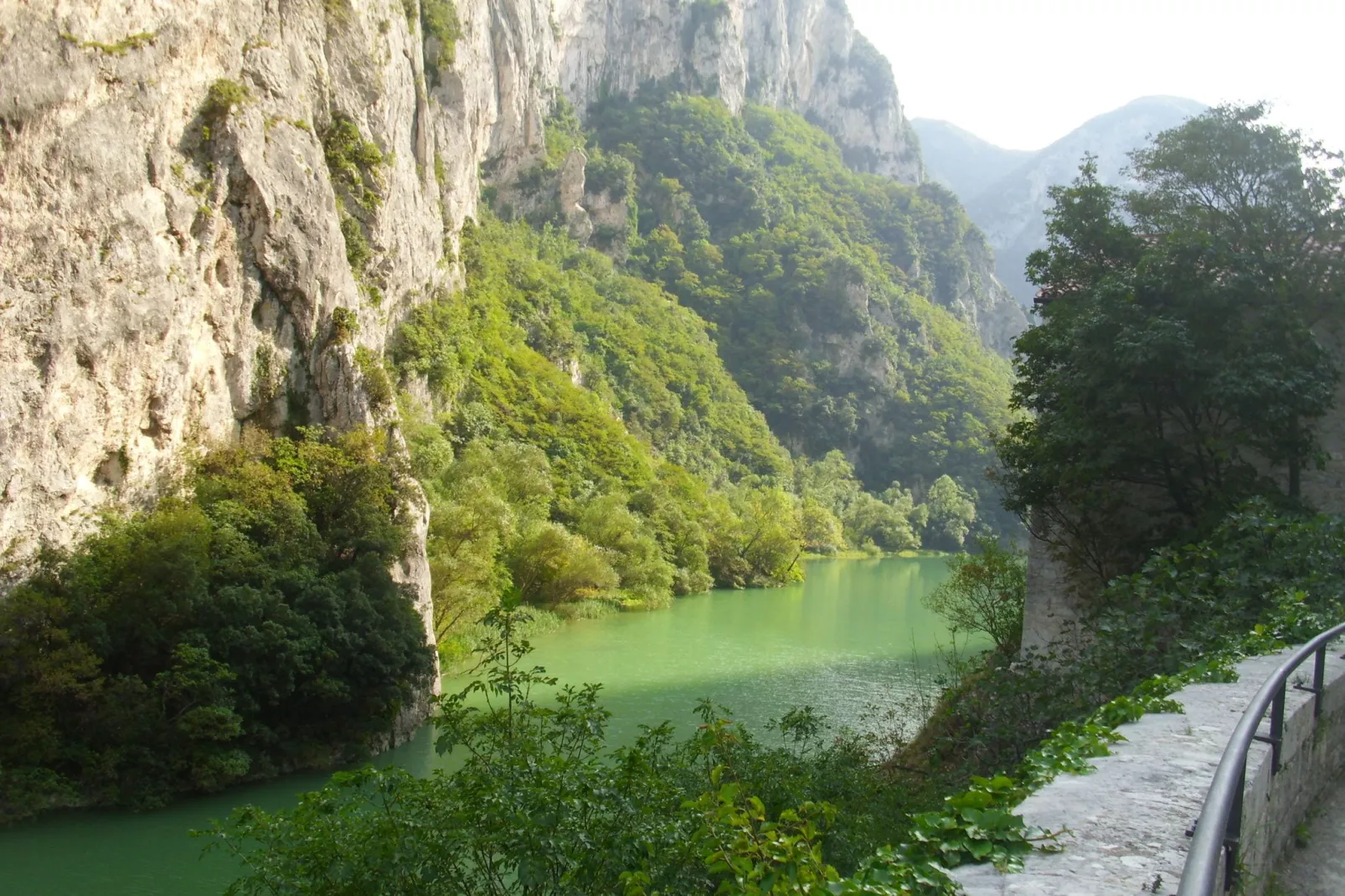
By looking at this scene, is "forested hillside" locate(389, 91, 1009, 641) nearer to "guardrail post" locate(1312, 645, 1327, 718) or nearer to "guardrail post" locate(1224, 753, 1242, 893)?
"guardrail post" locate(1312, 645, 1327, 718)

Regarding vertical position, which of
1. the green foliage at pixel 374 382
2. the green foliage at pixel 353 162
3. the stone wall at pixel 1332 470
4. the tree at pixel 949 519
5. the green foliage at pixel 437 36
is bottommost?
the tree at pixel 949 519

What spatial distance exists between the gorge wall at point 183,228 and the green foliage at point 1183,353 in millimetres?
13409

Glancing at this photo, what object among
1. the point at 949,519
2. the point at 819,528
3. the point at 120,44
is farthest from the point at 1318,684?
the point at 949,519

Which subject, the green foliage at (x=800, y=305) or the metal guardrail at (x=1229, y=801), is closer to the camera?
the metal guardrail at (x=1229, y=801)

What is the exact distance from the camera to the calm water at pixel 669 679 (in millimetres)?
11773

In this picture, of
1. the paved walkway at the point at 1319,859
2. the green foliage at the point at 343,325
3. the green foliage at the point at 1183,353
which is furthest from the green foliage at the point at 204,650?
the paved walkway at the point at 1319,859

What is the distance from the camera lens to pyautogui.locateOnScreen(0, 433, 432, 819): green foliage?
13.7 m

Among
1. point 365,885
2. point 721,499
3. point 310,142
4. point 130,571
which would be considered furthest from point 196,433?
point 721,499

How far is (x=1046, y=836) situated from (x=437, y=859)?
3689mm

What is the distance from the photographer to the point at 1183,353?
37.1 ft

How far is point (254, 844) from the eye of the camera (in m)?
12.2

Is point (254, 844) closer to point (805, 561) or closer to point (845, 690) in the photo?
point (845, 690)

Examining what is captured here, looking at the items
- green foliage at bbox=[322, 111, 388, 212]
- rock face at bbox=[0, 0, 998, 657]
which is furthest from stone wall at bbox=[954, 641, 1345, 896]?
green foliage at bbox=[322, 111, 388, 212]

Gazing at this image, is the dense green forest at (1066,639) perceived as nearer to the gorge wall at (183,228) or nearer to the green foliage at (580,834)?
the green foliage at (580,834)
